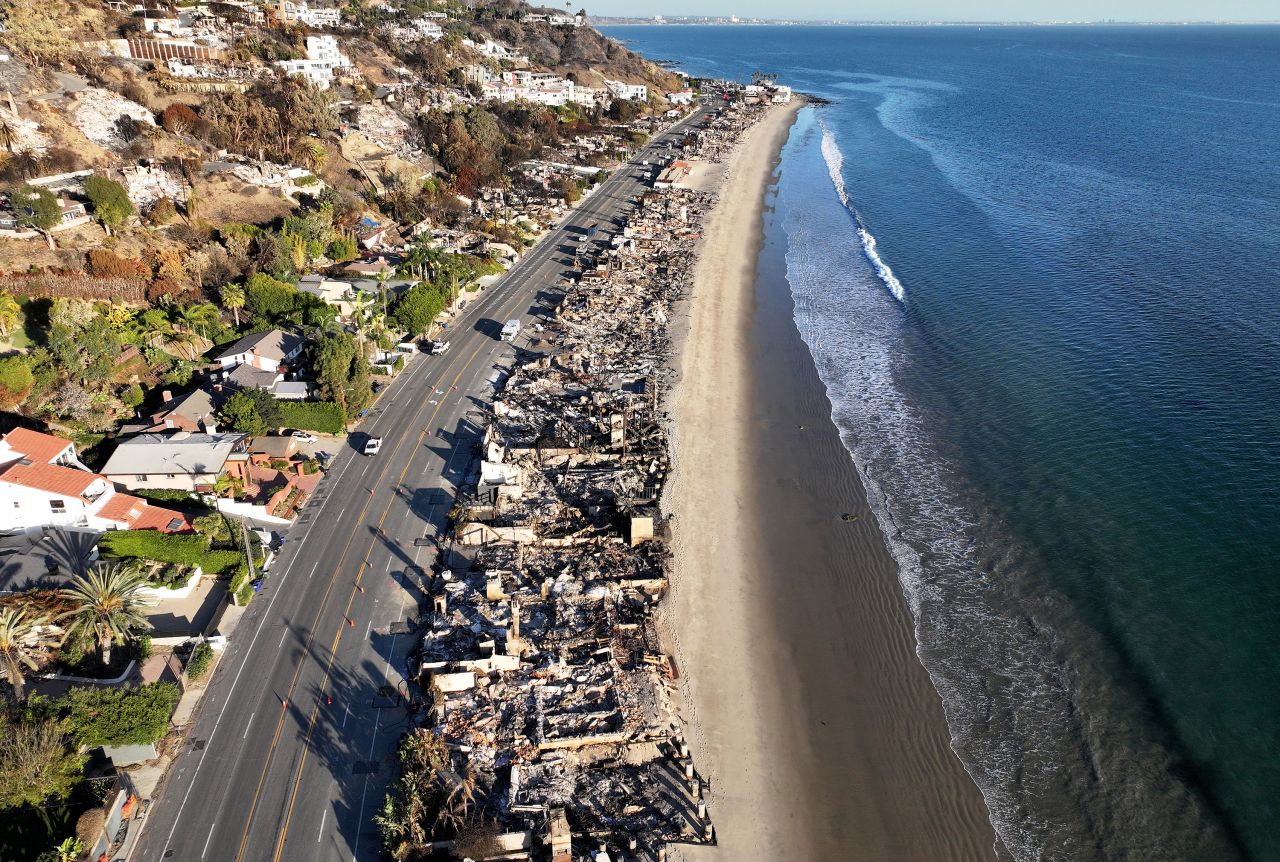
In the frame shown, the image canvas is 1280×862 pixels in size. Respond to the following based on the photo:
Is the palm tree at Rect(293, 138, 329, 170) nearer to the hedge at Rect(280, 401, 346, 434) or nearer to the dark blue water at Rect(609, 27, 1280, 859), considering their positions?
the hedge at Rect(280, 401, 346, 434)

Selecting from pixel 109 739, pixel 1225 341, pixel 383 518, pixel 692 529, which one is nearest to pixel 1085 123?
pixel 1225 341

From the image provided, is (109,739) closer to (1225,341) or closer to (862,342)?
(862,342)

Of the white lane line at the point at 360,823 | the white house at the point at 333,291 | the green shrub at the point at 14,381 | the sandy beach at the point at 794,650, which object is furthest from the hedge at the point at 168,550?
the white house at the point at 333,291

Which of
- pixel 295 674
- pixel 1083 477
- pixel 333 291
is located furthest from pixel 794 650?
pixel 333 291

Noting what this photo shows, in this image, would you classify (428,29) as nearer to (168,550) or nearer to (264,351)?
(264,351)

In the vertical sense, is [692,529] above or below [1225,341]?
below
